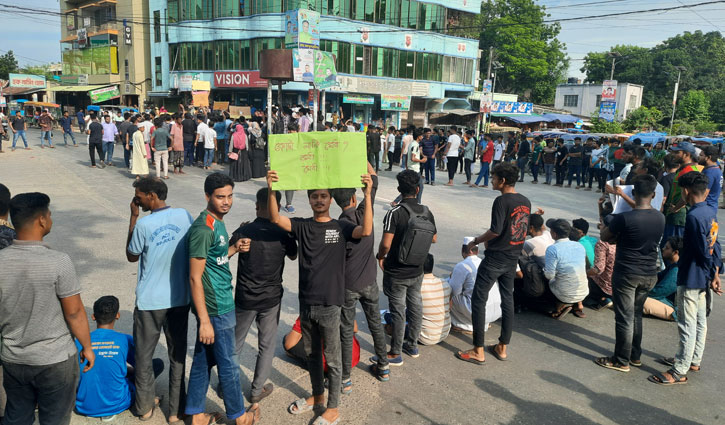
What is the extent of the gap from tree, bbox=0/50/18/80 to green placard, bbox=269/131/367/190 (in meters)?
78.8

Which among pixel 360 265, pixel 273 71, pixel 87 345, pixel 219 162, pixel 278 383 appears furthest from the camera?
pixel 219 162

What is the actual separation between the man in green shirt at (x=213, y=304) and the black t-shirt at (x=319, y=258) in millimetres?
460

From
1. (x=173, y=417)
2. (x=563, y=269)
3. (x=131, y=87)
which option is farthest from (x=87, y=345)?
(x=131, y=87)

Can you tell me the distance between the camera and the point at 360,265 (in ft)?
12.9

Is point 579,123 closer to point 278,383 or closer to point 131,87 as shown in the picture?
point 131,87

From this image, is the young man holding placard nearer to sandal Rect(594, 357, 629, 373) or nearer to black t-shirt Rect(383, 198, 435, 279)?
black t-shirt Rect(383, 198, 435, 279)

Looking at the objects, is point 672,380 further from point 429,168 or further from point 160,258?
point 429,168

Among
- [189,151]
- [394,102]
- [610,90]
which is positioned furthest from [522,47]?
[189,151]

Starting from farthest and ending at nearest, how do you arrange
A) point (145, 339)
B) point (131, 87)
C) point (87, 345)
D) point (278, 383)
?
1. point (131, 87)
2. point (278, 383)
3. point (145, 339)
4. point (87, 345)

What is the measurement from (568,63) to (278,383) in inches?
2880

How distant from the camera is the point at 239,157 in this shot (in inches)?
560

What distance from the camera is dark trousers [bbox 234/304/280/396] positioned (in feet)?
11.8

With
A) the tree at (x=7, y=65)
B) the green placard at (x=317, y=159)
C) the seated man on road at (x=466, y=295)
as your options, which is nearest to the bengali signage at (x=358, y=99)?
the seated man on road at (x=466, y=295)

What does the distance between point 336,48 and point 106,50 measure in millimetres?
22437
